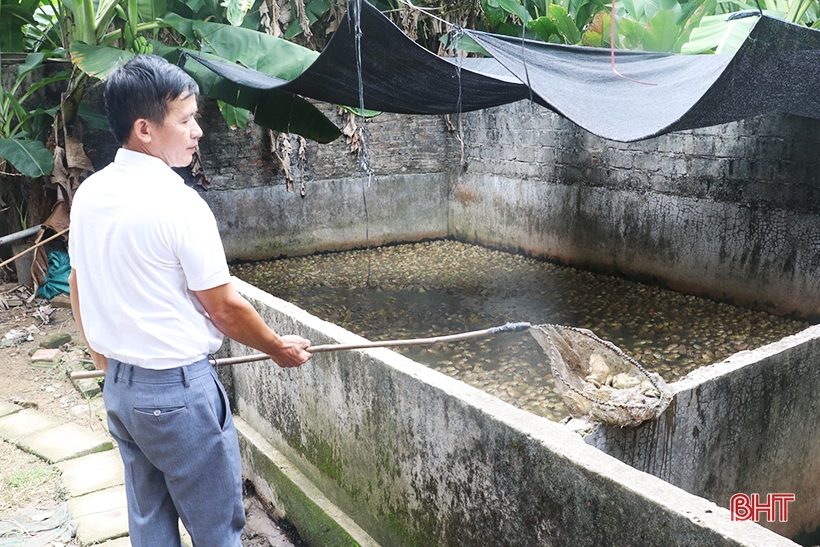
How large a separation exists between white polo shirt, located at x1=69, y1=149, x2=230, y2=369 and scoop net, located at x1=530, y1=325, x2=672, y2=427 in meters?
1.29

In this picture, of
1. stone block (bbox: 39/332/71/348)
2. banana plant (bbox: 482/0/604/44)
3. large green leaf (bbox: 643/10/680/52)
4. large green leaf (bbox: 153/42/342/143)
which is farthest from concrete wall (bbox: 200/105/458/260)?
large green leaf (bbox: 643/10/680/52)

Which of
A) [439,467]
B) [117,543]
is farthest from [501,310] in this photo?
[117,543]

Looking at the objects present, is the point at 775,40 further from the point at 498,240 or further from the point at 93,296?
the point at 498,240

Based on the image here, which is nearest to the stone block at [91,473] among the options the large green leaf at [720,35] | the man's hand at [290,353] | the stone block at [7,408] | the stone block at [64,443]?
the stone block at [64,443]

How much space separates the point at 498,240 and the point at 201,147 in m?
3.50

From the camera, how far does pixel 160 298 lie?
147cm

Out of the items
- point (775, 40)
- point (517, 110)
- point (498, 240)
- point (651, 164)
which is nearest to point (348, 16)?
point (775, 40)

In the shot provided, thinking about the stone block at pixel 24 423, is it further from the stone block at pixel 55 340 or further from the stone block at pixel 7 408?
the stone block at pixel 55 340

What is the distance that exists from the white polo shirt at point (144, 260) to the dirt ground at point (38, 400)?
184 centimetres

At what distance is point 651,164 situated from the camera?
5770mm

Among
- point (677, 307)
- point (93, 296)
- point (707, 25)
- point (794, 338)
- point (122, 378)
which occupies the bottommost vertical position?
point (677, 307)

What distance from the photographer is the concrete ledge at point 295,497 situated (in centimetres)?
266

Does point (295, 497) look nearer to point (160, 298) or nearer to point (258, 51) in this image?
point (160, 298)

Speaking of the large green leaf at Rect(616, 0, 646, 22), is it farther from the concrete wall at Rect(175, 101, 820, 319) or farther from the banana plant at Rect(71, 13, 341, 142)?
the banana plant at Rect(71, 13, 341, 142)
